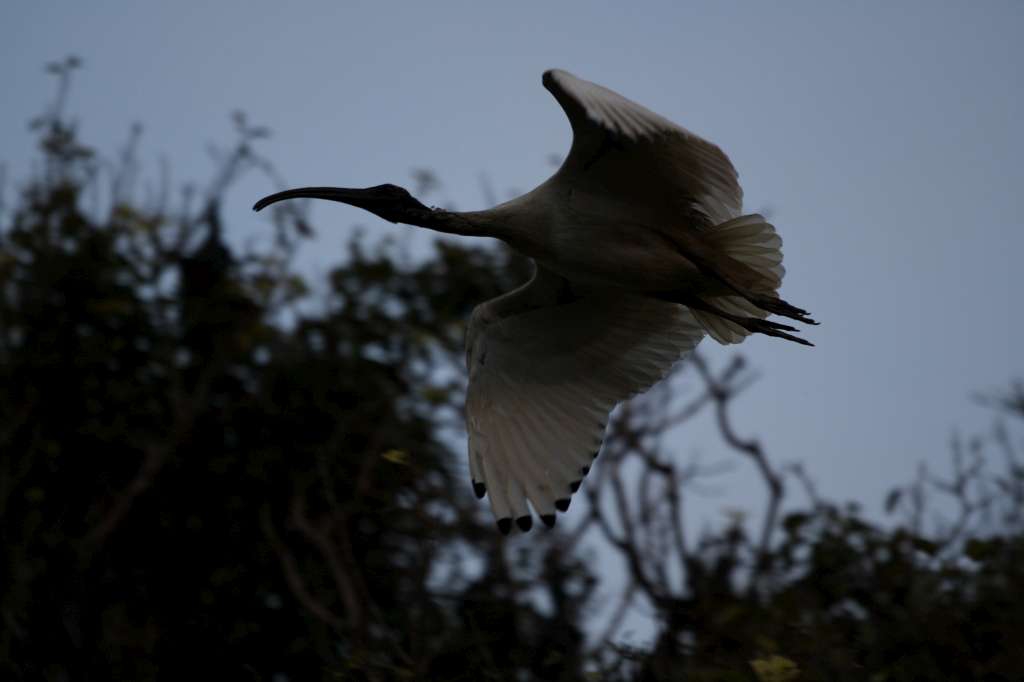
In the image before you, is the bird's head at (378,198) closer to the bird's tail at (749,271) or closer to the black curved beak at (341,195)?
the black curved beak at (341,195)

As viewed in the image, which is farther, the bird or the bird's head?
the bird's head

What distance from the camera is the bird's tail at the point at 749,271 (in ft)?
18.1

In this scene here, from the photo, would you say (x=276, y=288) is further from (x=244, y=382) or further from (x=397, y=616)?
(x=397, y=616)

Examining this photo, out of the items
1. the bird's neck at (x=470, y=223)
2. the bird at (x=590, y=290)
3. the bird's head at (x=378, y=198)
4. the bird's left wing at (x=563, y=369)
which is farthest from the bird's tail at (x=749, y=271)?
the bird's head at (x=378, y=198)

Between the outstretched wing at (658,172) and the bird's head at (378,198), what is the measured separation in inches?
28.0

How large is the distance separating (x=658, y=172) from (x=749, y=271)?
20.4 inches

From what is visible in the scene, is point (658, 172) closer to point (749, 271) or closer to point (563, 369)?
point (749, 271)

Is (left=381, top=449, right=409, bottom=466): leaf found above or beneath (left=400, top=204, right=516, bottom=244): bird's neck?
beneath

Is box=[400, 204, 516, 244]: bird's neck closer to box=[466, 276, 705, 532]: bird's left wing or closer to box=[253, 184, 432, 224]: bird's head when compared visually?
box=[253, 184, 432, 224]: bird's head

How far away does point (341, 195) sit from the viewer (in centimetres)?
600

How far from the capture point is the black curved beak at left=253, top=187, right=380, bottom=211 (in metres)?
5.95

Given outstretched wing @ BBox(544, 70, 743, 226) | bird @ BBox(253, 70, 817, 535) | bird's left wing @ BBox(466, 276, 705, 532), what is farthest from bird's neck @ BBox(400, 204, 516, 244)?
bird's left wing @ BBox(466, 276, 705, 532)

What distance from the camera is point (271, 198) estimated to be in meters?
6.07

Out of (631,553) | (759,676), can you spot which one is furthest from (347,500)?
(759,676)
